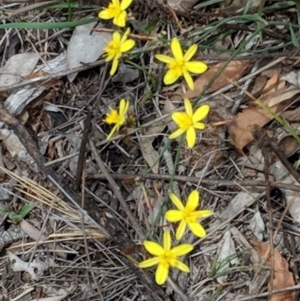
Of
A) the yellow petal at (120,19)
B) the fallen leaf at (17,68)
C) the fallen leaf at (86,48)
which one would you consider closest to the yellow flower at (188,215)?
the yellow petal at (120,19)

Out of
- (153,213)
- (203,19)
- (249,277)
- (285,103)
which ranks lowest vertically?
(249,277)

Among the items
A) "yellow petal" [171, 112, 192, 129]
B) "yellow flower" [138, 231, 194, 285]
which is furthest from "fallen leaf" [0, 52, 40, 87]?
"yellow flower" [138, 231, 194, 285]

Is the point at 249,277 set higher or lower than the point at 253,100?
lower

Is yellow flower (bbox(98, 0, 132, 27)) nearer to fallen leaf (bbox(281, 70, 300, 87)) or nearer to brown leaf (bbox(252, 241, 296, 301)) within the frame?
fallen leaf (bbox(281, 70, 300, 87))

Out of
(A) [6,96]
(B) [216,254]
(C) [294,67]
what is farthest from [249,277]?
(A) [6,96]

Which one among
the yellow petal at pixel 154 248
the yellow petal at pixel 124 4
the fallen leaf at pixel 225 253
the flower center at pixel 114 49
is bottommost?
the fallen leaf at pixel 225 253

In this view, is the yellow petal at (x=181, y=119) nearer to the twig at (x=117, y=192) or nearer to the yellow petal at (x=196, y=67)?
the yellow petal at (x=196, y=67)

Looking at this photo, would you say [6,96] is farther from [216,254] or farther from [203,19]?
[216,254]
